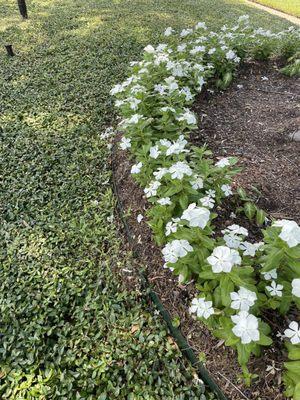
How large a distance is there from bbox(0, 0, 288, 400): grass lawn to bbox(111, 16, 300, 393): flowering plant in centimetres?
44

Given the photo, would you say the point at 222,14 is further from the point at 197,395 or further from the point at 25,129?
the point at 197,395

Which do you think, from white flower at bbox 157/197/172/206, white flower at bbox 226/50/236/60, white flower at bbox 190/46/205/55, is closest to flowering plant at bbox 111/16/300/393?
white flower at bbox 157/197/172/206

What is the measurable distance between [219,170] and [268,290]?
35.5 inches

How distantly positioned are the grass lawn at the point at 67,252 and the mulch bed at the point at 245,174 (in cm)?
16

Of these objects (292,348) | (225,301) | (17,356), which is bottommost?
(17,356)

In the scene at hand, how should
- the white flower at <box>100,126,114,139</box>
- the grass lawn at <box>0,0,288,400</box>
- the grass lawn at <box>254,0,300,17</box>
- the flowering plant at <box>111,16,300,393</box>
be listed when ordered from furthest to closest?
the grass lawn at <box>254,0,300,17</box>
the white flower at <box>100,126,114,139</box>
the grass lawn at <box>0,0,288,400</box>
the flowering plant at <box>111,16,300,393</box>

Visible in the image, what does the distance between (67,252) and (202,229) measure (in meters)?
1.17

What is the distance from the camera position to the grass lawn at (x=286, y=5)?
10.8 metres

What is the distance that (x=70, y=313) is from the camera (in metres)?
2.32

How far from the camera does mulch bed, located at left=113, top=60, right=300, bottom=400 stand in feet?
5.91

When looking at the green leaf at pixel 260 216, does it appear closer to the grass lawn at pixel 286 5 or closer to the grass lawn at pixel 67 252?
the grass lawn at pixel 67 252

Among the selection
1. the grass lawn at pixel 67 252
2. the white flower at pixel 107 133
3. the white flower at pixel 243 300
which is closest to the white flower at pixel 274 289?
the white flower at pixel 243 300

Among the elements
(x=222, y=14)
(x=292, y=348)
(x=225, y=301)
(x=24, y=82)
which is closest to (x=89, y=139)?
(x=24, y=82)

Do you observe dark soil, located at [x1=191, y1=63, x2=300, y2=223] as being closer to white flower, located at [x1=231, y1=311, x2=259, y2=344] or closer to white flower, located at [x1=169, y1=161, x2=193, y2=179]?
white flower, located at [x1=169, y1=161, x2=193, y2=179]
